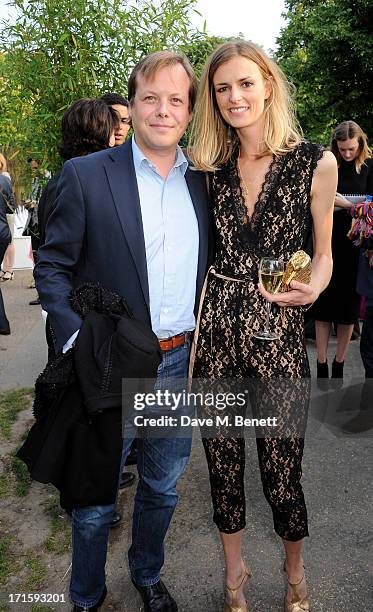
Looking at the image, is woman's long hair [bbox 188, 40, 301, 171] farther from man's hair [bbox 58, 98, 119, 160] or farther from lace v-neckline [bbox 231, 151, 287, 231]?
man's hair [bbox 58, 98, 119, 160]

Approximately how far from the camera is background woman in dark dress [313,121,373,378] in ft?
15.5

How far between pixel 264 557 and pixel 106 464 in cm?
117

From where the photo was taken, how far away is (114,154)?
216 centimetres

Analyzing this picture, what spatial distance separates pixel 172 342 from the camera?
225cm

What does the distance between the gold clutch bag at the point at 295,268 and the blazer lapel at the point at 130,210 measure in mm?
518

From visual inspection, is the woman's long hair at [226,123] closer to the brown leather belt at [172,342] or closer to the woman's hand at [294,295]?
the woman's hand at [294,295]

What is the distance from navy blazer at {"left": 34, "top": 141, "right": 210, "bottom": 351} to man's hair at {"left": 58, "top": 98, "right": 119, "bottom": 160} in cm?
94

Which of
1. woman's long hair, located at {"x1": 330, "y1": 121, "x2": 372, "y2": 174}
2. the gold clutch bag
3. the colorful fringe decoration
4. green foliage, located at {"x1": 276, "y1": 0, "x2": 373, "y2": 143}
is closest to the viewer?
the gold clutch bag

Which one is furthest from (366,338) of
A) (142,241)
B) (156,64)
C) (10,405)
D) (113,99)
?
(10,405)

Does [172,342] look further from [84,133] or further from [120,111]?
[120,111]

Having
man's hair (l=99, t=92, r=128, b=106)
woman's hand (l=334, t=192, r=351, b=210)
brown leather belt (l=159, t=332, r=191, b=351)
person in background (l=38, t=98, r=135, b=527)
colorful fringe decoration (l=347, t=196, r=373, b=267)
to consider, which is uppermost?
man's hair (l=99, t=92, r=128, b=106)

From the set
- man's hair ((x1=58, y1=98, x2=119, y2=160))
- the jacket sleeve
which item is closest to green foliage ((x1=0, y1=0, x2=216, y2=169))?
man's hair ((x1=58, y1=98, x2=119, y2=160))

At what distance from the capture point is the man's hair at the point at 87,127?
2980 millimetres

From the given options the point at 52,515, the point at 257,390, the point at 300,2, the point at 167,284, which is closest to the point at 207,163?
the point at 167,284
